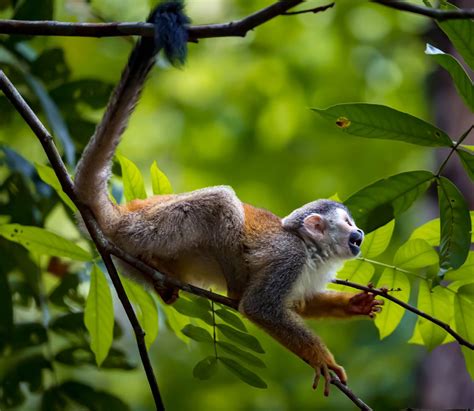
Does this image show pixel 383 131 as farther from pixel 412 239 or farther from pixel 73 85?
pixel 73 85

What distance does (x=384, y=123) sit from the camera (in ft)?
9.27

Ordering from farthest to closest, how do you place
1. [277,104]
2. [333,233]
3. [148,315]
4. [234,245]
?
1. [277,104]
2. [333,233]
3. [234,245]
4. [148,315]

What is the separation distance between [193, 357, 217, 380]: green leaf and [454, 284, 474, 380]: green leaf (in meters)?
Result: 1.06

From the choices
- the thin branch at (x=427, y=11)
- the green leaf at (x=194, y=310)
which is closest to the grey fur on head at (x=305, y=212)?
the green leaf at (x=194, y=310)

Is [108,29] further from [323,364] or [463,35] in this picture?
[323,364]

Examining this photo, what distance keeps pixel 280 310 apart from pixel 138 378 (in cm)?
596

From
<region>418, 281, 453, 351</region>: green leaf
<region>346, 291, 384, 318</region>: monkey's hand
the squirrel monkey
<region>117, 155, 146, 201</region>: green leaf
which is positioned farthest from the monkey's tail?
<region>418, 281, 453, 351</region>: green leaf

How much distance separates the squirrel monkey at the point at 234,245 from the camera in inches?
136

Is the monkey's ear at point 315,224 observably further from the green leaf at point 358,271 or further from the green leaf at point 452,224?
the green leaf at point 452,224

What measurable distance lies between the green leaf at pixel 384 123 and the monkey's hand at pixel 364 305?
3.30 ft

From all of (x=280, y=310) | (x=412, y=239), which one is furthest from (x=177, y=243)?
(x=412, y=239)

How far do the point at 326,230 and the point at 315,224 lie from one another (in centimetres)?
7

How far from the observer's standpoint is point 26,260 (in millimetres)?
4148

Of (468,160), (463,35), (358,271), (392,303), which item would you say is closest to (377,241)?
(358,271)
